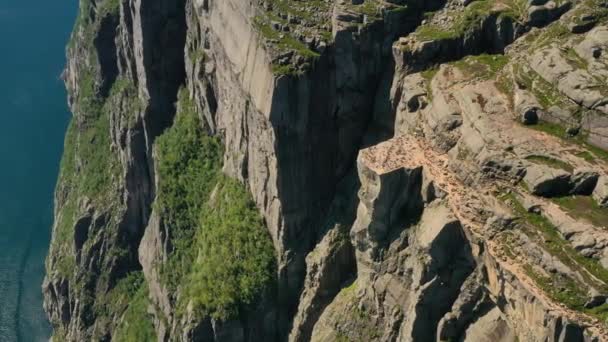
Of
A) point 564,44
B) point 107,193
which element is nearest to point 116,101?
point 107,193

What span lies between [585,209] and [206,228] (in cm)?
5238

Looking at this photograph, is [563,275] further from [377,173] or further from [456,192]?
[377,173]

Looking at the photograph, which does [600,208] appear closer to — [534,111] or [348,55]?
[534,111]

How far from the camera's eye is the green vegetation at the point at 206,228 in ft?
261

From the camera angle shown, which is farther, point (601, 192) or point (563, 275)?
point (601, 192)

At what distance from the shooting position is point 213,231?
87438 mm

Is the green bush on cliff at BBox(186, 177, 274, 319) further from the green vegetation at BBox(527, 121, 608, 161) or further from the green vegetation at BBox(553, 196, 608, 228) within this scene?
the green vegetation at BBox(553, 196, 608, 228)

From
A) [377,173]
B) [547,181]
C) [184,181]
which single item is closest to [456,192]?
[377,173]

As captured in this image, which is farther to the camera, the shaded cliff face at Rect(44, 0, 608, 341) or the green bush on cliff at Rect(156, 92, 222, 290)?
the green bush on cliff at Rect(156, 92, 222, 290)

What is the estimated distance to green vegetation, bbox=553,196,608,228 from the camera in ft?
157

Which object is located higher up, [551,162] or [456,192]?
[551,162]

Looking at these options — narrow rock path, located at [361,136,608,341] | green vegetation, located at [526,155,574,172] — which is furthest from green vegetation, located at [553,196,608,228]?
narrow rock path, located at [361,136,608,341]

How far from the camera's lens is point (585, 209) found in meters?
49.0

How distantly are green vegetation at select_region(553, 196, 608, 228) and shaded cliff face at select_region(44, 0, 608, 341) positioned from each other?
14 centimetres
